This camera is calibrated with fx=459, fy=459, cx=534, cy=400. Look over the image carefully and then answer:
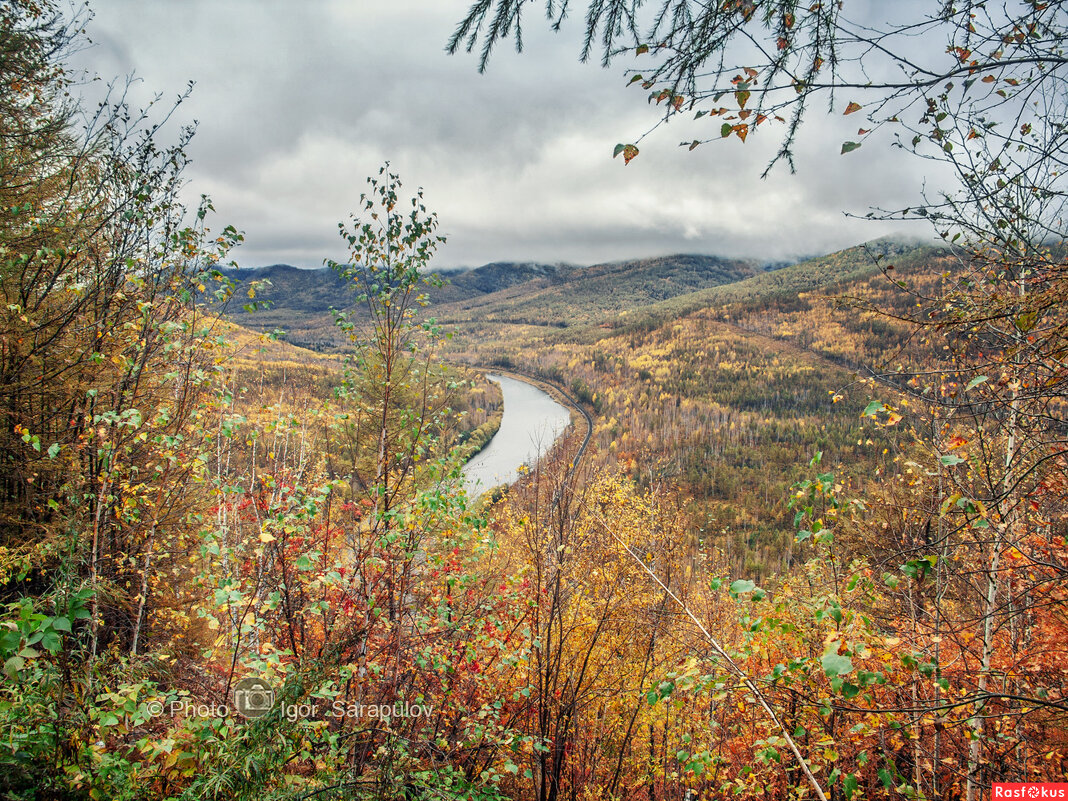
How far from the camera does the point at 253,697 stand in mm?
3469

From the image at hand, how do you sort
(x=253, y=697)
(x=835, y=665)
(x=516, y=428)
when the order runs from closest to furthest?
(x=835, y=665)
(x=253, y=697)
(x=516, y=428)

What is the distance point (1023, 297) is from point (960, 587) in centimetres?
1495

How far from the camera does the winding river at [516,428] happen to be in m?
55.7

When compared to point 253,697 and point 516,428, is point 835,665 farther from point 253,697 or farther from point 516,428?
point 516,428

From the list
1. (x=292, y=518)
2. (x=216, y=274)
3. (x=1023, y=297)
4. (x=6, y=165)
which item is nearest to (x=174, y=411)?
(x=216, y=274)

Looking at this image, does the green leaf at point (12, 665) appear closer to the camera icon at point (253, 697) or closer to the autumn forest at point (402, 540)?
the autumn forest at point (402, 540)

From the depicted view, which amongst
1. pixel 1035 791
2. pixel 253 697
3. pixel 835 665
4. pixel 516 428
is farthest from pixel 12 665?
pixel 516 428

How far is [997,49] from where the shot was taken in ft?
8.36

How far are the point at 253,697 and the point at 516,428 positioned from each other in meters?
81.5

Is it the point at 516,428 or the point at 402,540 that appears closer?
the point at 402,540

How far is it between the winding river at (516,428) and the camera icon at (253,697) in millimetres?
32625

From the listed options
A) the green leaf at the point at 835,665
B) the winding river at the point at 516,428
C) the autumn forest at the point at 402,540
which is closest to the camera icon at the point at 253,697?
the autumn forest at the point at 402,540

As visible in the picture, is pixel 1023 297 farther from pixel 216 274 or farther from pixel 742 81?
pixel 216 274

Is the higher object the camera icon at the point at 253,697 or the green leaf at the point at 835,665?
the green leaf at the point at 835,665
